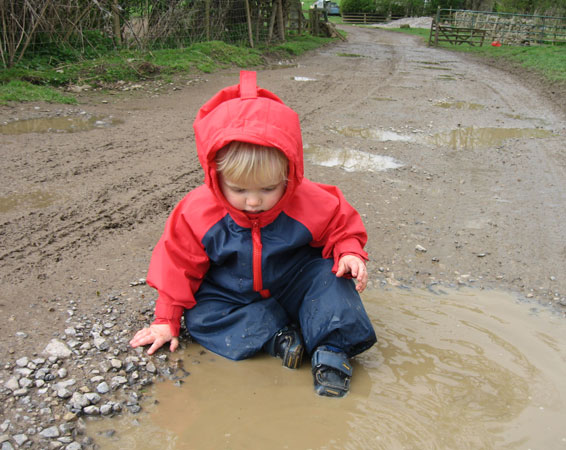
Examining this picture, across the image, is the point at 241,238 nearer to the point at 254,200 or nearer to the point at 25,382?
the point at 254,200

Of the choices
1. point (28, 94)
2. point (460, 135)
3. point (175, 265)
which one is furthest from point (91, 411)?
point (28, 94)

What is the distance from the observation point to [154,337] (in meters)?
2.21

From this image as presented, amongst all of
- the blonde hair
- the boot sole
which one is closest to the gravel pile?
the boot sole

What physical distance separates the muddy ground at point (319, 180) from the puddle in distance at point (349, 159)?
92mm

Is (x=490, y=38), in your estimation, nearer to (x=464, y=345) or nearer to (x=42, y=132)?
(x=42, y=132)

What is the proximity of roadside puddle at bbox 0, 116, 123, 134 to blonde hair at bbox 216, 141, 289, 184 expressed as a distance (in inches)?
156

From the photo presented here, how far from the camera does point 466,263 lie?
312cm

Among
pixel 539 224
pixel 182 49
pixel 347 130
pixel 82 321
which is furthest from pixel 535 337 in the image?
Answer: pixel 182 49

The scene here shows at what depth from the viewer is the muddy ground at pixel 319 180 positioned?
2.71 meters

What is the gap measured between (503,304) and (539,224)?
3.87 feet

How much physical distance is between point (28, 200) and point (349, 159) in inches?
108

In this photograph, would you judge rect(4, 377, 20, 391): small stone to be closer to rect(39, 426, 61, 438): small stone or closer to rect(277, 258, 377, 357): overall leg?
rect(39, 426, 61, 438): small stone

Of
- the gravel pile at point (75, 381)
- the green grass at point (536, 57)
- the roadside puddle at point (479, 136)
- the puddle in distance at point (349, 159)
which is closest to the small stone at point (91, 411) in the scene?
the gravel pile at point (75, 381)

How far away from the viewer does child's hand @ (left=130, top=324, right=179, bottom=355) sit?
2203 millimetres
